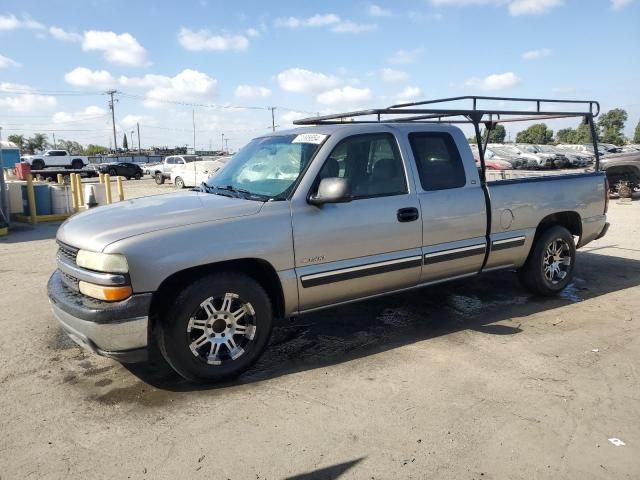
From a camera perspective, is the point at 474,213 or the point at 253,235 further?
the point at 474,213

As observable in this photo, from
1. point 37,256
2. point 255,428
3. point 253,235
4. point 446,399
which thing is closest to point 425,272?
point 446,399

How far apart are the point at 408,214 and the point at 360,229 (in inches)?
20.4

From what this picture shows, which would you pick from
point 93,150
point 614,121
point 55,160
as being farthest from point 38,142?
point 614,121

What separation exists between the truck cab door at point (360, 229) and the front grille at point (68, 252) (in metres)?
1.55

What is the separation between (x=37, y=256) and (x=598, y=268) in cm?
865

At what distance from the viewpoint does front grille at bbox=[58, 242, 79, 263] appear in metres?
3.58

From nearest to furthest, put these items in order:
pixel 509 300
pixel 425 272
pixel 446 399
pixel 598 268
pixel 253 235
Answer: pixel 446 399, pixel 253 235, pixel 425 272, pixel 509 300, pixel 598 268

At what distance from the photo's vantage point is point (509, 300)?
5645 millimetres

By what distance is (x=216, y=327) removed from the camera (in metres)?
3.67

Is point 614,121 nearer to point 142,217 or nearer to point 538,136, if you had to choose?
point 538,136

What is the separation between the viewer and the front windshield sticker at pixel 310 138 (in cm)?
421

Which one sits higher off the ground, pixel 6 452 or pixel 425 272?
pixel 425 272

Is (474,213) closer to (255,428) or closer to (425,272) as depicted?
(425,272)

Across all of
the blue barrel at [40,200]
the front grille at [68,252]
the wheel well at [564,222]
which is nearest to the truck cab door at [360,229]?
the front grille at [68,252]
